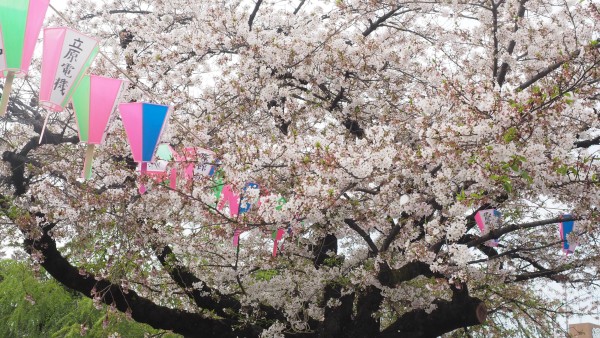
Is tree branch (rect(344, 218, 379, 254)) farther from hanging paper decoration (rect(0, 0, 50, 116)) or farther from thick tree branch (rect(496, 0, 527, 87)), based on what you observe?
hanging paper decoration (rect(0, 0, 50, 116))

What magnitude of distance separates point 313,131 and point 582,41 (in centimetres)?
316

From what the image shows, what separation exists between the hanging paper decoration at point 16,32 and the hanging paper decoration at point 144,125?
968 mm

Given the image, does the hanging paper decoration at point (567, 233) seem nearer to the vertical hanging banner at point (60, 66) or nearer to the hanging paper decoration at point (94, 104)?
the hanging paper decoration at point (94, 104)

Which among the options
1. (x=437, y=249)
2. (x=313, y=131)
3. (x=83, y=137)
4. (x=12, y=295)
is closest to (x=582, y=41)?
(x=437, y=249)

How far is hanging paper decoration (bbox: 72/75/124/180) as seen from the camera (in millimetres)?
4340

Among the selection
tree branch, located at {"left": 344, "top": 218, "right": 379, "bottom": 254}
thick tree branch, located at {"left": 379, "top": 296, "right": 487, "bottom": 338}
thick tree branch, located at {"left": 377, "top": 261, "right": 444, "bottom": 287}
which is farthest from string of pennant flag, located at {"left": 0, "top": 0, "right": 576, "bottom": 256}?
thick tree branch, located at {"left": 379, "top": 296, "right": 487, "bottom": 338}

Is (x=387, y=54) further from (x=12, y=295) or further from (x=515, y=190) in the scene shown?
(x=12, y=295)

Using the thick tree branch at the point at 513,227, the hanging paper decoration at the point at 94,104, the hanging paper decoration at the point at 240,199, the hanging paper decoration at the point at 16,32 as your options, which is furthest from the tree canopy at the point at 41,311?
Answer: the hanging paper decoration at the point at 16,32

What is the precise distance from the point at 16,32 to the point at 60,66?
0.35 metres

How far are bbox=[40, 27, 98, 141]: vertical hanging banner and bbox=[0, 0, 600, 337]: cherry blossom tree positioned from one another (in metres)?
1.32

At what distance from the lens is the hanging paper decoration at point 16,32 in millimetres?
3711

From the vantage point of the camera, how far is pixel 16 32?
373cm

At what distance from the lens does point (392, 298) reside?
6797 mm

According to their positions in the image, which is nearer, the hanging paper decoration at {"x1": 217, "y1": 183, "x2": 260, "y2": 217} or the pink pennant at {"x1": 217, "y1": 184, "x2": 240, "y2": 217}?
the hanging paper decoration at {"x1": 217, "y1": 183, "x2": 260, "y2": 217}
